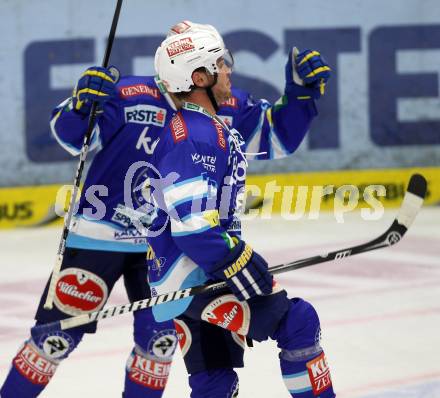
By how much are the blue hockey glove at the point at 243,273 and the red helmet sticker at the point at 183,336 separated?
0.34 meters

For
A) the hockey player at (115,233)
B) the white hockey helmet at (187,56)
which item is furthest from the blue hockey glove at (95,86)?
the white hockey helmet at (187,56)

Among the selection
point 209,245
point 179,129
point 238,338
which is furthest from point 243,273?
point 179,129

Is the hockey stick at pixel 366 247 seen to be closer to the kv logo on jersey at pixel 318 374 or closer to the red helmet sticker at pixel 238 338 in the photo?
the red helmet sticker at pixel 238 338

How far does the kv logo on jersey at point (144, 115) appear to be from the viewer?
189 inches

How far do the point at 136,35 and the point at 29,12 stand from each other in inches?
33.1

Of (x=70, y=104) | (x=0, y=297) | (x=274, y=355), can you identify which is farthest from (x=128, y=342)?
(x=70, y=104)

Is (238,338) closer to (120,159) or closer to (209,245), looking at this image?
(209,245)

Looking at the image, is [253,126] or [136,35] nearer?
[253,126]

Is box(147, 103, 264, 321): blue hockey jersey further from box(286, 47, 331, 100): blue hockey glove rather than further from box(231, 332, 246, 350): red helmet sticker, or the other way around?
box(286, 47, 331, 100): blue hockey glove

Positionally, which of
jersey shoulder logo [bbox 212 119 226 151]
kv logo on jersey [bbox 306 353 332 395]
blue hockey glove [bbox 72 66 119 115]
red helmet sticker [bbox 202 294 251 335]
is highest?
blue hockey glove [bbox 72 66 119 115]

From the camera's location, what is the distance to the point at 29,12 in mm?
9539

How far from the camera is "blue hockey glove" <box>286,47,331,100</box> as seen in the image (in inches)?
187

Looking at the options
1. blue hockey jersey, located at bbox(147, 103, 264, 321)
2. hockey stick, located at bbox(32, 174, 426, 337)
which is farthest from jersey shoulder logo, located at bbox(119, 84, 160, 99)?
hockey stick, located at bbox(32, 174, 426, 337)

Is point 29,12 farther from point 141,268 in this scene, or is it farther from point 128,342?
point 141,268
